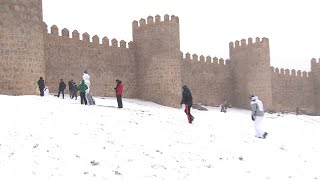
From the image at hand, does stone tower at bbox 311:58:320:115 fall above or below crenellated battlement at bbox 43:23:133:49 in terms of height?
below

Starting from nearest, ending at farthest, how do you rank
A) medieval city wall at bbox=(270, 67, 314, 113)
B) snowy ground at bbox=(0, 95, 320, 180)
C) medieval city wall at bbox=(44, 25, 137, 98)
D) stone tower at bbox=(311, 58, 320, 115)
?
snowy ground at bbox=(0, 95, 320, 180) → medieval city wall at bbox=(44, 25, 137, 98) → medieval city wall at bbox=(270, 67, 314, 113) → stone tower at bbox=(311, 58, 320, 115)

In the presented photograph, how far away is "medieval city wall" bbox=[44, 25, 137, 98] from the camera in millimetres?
28625

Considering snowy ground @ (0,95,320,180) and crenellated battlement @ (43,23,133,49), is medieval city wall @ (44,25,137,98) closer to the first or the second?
crenellated battlement @ (43,23,133,49)

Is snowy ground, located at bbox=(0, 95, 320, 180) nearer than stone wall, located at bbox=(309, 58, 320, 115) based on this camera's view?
Yes

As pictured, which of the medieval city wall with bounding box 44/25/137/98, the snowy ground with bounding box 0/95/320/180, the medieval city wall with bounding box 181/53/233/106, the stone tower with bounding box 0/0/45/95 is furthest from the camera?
the medieval city wall with bounding box 181/53/233/106

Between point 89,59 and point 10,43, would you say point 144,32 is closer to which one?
point 89,59

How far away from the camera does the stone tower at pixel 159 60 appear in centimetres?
3175

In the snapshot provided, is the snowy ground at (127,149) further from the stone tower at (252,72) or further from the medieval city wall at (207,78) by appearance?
the stone tower at (252,72)

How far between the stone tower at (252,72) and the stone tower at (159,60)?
8.80m

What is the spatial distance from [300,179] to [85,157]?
17.2 feet

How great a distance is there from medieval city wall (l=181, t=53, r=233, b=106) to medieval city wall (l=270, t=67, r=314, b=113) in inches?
178

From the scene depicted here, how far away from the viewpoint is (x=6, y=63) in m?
23.6

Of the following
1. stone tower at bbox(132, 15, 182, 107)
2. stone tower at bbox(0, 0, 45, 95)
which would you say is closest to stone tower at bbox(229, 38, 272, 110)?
stone tower at bbox(132, 15, 182, 107)

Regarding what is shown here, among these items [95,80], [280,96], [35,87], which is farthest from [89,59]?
[280,96]
